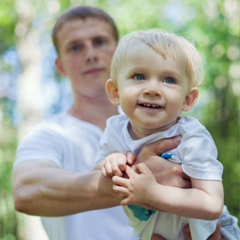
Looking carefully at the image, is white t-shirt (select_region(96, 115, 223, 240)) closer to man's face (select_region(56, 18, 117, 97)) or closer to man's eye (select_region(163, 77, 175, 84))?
man's eye (select_region(163, 77, 175, 84))

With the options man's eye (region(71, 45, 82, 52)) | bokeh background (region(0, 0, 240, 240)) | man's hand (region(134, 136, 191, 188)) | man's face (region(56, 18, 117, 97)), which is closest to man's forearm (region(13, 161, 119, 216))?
man's hand (region(134, 136, 191, 188))

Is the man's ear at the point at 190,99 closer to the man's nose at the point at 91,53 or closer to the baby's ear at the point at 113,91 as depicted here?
the baby's ear at the point at 113,91

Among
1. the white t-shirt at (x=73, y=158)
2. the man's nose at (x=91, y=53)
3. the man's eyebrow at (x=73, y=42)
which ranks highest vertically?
the man's eyebrow at (x=73, y=42)

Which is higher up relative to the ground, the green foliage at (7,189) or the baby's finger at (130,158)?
the baby's finger at (130,158)

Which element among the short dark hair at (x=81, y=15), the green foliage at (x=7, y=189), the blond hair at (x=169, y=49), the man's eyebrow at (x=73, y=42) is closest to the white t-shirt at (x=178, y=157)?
the blond hair at (x=169, y=49)

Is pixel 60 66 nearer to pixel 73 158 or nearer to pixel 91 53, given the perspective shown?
pixel 91 53

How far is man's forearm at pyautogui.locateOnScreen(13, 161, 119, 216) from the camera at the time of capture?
2.54m

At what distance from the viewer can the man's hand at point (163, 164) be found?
224cm

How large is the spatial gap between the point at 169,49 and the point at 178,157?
0.43m

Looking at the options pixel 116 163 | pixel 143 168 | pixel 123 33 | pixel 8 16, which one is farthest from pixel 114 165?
pixel 8 16

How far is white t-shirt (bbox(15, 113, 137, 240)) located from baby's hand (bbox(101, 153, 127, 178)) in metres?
0.86

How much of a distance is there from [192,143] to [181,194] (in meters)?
0.21

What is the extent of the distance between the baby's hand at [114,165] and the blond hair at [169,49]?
35 cm

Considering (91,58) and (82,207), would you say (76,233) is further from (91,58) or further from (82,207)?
(91,58)
